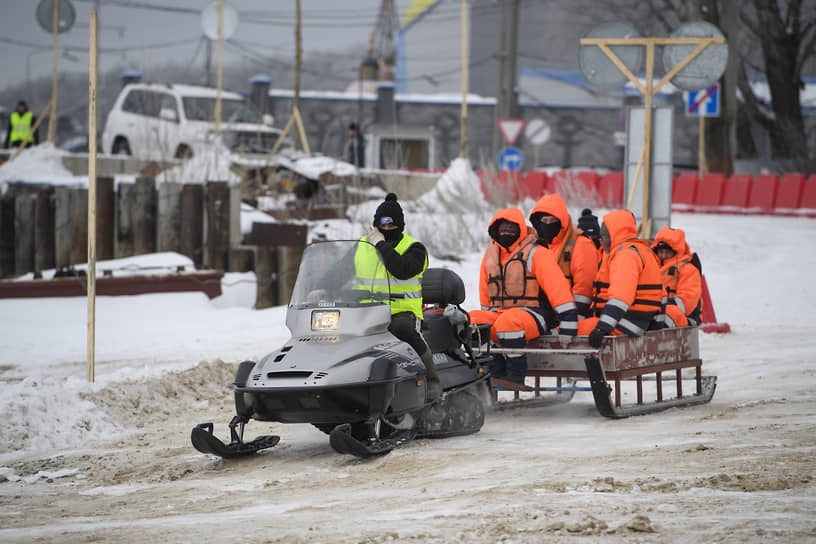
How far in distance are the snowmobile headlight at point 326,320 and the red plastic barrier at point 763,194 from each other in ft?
61.9

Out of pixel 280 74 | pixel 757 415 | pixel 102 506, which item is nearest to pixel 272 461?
pixel 102 506

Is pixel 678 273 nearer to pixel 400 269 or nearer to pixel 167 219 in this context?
pixel 400 269

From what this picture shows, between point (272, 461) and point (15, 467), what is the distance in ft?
5.97

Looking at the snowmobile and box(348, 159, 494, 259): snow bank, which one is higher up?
box(348, 159, 494, 259): snow bank

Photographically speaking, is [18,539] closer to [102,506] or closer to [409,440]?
[102,506]

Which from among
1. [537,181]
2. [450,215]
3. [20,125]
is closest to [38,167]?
[20,125]

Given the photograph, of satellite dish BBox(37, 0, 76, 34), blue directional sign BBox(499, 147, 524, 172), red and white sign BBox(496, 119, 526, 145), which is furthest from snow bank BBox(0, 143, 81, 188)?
blue directional sign BBox(499, 147, 524, 172)

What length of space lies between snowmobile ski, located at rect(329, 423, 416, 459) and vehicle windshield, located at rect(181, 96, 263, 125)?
17.5 meters

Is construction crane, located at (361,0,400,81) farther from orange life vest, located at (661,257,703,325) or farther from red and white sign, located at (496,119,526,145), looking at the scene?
orange life vest, located at (661,257,703,325)

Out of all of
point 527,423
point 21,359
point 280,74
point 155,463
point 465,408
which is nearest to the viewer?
point 155,463

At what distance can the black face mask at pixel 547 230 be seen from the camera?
30.3 feet

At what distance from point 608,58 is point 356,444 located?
806 centimetres

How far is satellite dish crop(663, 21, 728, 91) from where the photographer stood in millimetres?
13188

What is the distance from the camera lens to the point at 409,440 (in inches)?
299
